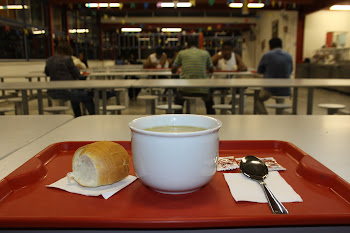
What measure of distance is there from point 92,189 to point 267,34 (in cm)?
1471

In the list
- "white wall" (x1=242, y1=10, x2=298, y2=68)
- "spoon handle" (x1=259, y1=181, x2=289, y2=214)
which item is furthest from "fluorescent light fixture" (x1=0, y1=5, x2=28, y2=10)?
"white wall" (x1=242, y1=10, x2=298, y2=68)

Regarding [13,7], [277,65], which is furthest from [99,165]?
[13,7]

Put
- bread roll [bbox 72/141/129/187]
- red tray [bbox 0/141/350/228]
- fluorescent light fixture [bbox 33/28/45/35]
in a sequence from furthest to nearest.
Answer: fluorescent light fixture [bbox 33/28/45/35], bread roll [bbox 72/141/129/187], red tray [bbox 0/141/350/228]

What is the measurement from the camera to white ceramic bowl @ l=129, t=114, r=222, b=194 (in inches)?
18.8

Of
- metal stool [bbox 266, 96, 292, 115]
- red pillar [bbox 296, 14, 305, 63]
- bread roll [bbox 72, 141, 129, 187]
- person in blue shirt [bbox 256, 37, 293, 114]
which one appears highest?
red pillar [bbox 296, 14, 305, 63]

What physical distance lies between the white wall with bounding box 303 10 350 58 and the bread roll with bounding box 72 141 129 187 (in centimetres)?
1259

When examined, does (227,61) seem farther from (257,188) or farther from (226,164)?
(257,188)

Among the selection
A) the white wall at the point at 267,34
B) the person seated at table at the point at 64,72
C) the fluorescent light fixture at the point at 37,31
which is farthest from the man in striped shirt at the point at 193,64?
the white wall at the point at 267,34

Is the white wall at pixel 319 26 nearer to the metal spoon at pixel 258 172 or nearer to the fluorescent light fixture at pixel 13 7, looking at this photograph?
the fluorescent light fixture at pixel 13 7

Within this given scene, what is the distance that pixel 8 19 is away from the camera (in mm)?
7285

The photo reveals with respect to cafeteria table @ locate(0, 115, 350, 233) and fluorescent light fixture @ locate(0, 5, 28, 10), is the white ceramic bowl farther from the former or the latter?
fluorescent light fixture @ locate(0, 5, 28, 10)

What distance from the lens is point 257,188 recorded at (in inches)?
21.5

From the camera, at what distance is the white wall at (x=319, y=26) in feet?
38.0

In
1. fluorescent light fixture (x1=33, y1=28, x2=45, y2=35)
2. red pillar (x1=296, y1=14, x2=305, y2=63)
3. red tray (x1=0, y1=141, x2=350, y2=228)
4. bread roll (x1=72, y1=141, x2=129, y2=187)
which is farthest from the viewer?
red pillar (x1=296, y1=14, x2=305, y2=63)
